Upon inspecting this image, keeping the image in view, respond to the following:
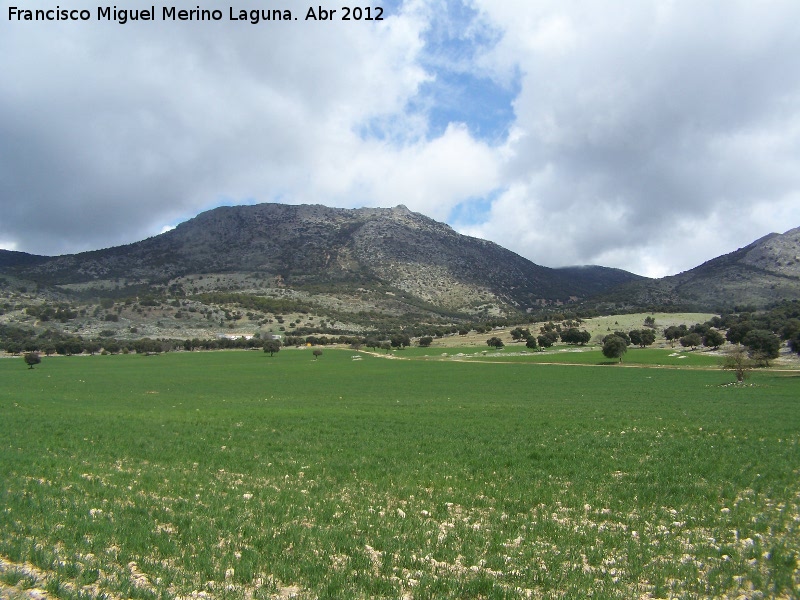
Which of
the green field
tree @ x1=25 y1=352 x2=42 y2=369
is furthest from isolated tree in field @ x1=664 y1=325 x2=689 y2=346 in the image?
tree @ x1=25 y1=352 x2=42 y2=369

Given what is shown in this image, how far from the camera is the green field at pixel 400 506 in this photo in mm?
7621

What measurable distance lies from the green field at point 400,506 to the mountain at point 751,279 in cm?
16779

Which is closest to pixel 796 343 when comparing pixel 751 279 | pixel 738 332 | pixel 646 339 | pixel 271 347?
pixel 738 332

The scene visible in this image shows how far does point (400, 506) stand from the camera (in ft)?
38.5

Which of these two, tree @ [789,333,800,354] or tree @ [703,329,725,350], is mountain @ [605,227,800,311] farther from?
tree @ [789,333,800,354]

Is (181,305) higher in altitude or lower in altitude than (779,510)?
higher

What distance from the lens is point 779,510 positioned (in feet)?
36.4

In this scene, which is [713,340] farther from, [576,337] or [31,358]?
[31,358]

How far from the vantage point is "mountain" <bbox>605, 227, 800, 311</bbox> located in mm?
157875

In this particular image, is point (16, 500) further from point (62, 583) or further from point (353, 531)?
point (353, 531)

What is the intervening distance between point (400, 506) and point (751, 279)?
8168 inches

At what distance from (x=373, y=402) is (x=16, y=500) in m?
28.0

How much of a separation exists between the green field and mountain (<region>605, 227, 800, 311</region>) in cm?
16779

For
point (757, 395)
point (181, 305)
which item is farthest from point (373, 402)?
point (181, 305)
